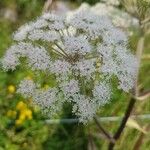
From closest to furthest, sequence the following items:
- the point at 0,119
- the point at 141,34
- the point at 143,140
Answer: the point at 141,34 < the point at 143,140 < the point at 0,119

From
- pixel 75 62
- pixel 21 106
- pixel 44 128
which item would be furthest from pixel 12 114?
pixel 75 62

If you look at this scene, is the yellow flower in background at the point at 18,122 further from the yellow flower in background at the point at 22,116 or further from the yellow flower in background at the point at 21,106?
the yellow flower in background at the point at 21,106

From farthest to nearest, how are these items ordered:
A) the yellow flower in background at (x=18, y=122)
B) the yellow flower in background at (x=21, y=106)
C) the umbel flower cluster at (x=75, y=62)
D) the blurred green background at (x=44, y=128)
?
1. the yellow flower in background at (x=21, y=106)
2. the yellow flower in background at (x=18, y=122)
3. the blurred green background at (x=44, y=128)
4. the umbel flower cluster at (x=75, y=62)

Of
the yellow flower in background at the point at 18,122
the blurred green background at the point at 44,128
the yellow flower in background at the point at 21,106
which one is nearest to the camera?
the blurred green background at the point at 44,128

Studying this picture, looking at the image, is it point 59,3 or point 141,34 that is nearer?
point 141,34

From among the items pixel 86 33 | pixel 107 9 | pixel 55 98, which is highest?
pixel 86 33

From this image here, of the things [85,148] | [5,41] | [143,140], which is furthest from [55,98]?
[5,41]

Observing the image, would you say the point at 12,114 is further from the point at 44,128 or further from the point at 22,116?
the point at 44,128

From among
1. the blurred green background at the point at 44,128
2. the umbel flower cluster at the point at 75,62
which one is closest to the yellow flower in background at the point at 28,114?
the blurred green background at the point at 44,128

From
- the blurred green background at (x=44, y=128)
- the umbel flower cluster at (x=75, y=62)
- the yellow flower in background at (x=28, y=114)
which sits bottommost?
the blurred green background at (x=44, y=128)

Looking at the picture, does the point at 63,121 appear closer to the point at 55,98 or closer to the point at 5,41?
the point at 5,41
